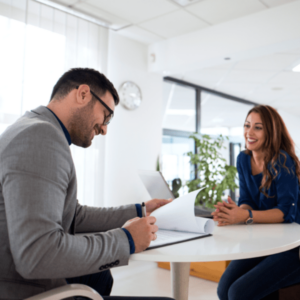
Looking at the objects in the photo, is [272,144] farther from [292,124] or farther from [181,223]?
[292,124]

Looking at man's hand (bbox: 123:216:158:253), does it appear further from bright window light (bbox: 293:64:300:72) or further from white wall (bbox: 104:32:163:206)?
bright window light (bbox: 293:64:300:72)

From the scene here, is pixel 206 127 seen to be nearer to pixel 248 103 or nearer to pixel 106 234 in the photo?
pixel 248 103

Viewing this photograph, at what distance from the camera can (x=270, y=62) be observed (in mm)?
4637

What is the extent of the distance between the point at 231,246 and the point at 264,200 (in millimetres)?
842

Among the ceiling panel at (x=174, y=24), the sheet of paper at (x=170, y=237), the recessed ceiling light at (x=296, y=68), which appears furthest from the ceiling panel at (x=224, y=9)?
the sheet of paper at (x=170, y=237)

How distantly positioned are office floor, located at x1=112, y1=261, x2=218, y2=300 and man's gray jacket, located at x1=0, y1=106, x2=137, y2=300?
231 cm

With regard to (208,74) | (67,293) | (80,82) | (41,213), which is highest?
(208,74)

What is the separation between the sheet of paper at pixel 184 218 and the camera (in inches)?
52.0

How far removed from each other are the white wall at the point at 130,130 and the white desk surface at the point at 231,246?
97.8 inches

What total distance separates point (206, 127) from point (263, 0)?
4212 mm

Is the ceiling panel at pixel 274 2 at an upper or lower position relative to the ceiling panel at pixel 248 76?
upper

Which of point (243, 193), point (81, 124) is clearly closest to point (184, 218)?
point (81, 124)

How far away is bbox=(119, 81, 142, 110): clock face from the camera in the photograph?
13.1ft

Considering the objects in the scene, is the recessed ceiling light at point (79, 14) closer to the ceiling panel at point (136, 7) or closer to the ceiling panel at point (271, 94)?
the ceiling panel at point (136, 7)
